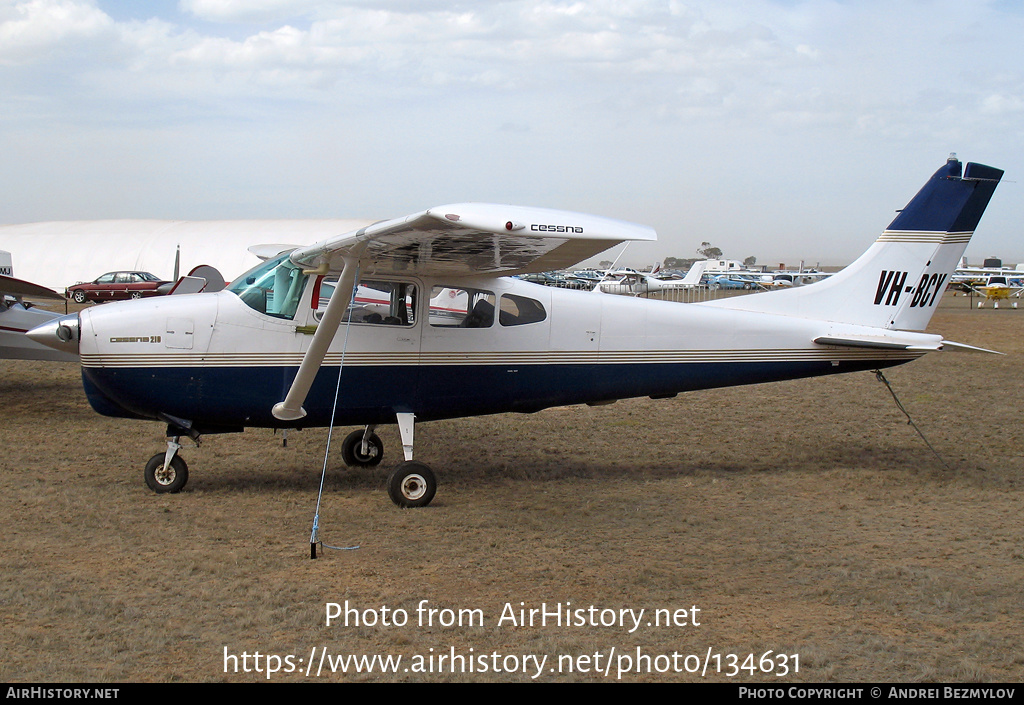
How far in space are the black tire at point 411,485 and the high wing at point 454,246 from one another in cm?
103

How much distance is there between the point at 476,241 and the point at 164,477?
3699mm

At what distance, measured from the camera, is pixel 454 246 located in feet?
21.0

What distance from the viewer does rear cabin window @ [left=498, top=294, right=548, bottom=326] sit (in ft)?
26.3

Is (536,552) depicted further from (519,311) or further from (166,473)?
(166,473)

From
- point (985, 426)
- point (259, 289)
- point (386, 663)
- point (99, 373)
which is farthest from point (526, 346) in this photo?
point (985, 426)

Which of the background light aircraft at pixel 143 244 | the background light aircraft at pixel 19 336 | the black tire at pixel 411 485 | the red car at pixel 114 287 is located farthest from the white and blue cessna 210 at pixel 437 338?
the background light aircraft at pixel 143 244

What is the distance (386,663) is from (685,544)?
291 centimetres

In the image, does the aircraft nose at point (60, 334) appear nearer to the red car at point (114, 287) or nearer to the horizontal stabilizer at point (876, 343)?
the horizontal stabilizer at point (876, 343)

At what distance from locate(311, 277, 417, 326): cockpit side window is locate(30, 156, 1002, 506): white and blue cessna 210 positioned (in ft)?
0.06

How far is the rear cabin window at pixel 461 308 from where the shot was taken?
25.6 ft

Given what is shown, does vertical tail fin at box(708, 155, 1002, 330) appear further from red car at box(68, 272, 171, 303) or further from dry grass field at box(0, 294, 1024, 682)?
red car at box(68, 272, 171, 303)

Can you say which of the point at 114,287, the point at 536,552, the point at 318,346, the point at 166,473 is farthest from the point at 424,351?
the point at 114,287

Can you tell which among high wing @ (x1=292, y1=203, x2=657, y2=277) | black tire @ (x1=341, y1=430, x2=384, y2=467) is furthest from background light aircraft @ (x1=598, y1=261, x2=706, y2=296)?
high wing @ (x1=292, y1=203, x2=657, y2=277)

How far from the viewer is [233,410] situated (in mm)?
7453
